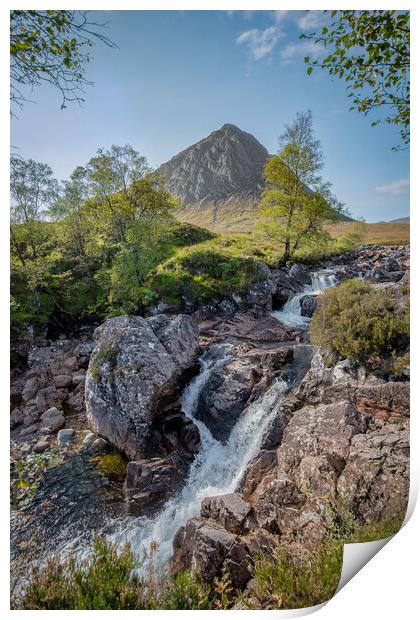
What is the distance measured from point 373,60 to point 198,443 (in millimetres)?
8268

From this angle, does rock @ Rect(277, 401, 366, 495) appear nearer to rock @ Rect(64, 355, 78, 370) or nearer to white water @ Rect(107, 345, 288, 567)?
white water @ Rect(107, 345, 288, 567)

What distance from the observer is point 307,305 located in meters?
12.4

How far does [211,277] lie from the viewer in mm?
14047

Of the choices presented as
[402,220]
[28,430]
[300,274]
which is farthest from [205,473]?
[300,274]

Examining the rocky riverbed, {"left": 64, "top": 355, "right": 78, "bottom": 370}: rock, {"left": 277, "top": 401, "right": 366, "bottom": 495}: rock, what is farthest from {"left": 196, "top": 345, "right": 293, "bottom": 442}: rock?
{"left": 64, "top": 355, "right": 78, "bottom": 370}: rock

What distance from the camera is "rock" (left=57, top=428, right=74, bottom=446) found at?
691cm

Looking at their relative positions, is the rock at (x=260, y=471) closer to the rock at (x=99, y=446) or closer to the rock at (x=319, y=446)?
the rock at (x=319, y=446)

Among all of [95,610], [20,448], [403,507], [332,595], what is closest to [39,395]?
[20,448]

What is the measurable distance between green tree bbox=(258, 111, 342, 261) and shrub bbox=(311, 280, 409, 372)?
6597 millimetres

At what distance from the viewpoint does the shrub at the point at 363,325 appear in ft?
16.5

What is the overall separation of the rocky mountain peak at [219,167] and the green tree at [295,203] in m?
1.32

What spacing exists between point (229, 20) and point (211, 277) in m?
10.4

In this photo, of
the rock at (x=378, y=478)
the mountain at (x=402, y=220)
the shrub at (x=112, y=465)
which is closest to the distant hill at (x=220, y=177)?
the mountain at (x=402, y=220)

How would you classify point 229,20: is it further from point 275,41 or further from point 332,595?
point 332,595
